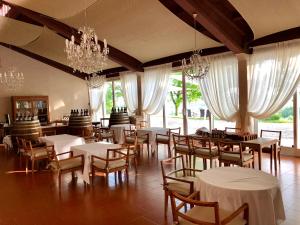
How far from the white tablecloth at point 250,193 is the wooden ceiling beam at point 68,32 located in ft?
16.9

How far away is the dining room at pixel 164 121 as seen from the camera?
3150mm

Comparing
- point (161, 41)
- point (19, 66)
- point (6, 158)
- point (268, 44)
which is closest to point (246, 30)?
point (268, 44)

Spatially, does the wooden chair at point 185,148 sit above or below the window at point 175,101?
below

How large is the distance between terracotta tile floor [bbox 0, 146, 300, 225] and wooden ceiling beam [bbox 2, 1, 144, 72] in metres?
3.60

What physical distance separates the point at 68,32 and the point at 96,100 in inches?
224

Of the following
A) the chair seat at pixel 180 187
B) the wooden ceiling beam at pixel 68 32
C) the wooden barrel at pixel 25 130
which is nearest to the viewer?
the chair seat at pixel 180 187

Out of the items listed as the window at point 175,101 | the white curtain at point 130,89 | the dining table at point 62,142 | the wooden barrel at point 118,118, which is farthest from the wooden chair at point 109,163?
the white curtain at point 130,89

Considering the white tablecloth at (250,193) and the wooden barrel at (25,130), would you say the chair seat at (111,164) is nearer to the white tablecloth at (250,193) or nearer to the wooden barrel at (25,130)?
the white tablecloth at (250,193)

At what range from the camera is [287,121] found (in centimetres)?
627

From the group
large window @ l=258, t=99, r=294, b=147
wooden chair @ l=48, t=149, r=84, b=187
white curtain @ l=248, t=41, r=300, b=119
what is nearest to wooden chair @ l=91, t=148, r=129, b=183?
wooden chair @ l=48, t=149, r=84, b=187

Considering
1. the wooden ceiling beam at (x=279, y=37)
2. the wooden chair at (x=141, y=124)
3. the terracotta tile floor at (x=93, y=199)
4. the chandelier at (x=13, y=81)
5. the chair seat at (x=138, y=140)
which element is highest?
the wooden ceiling beam at (x=279, y=37)

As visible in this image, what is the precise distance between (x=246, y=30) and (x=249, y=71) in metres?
0.99

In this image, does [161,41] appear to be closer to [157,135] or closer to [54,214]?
[157,135]

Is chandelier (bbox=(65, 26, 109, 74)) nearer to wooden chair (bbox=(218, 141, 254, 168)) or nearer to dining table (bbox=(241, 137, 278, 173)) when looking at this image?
wooden chair (bbox=(218, 141, 254, 168))
